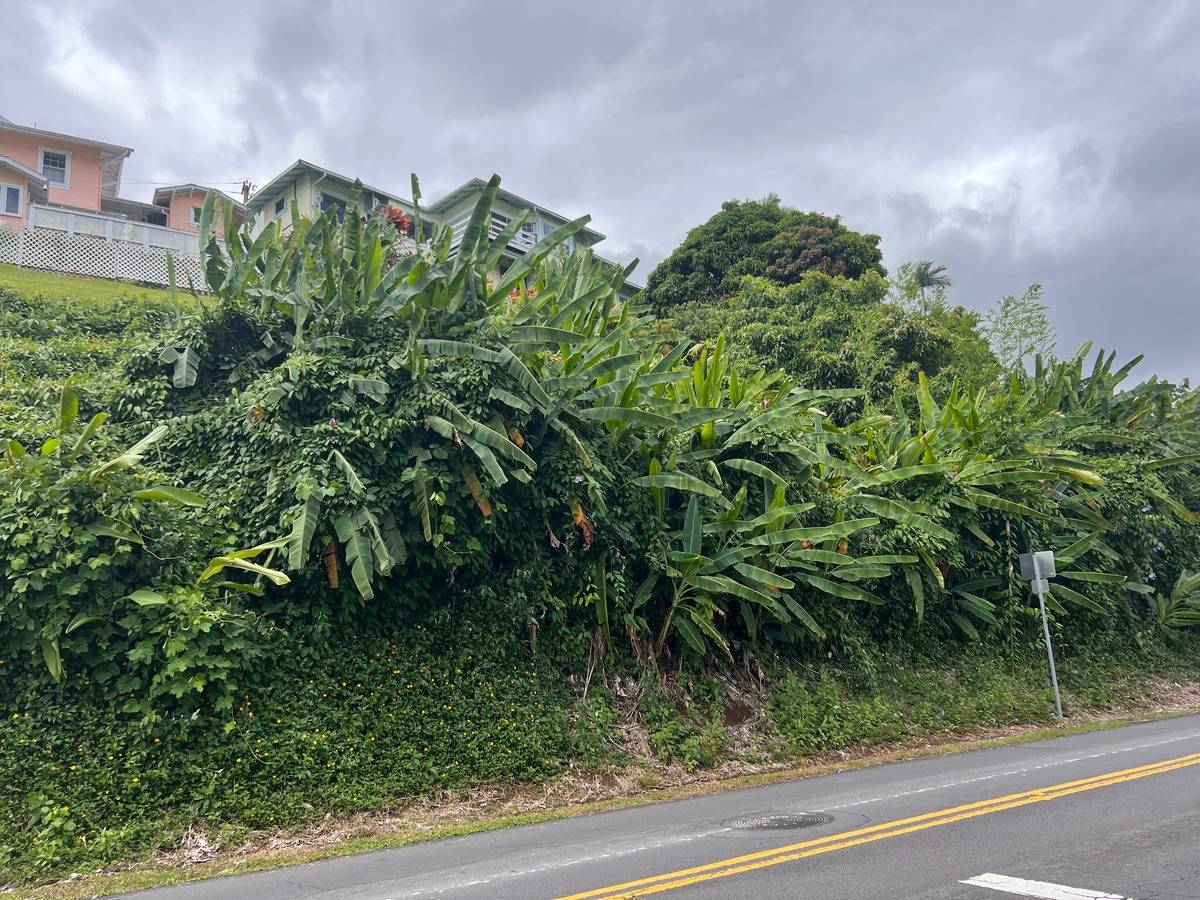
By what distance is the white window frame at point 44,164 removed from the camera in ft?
120

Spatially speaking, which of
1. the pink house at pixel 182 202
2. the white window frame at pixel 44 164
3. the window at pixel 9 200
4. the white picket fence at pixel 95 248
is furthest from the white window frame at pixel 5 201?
the white picket fence at pixel 95 248

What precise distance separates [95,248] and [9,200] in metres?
11.5

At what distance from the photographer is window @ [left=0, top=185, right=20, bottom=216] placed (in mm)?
33156

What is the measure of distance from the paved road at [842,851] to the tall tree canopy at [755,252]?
27021 mm

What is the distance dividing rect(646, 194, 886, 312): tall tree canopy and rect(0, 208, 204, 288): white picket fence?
65.4ft

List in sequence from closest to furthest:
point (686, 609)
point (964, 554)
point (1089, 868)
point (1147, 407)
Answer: point (1089, 868)
point (686, 609)
point (964, 554)
point (1147, 407)

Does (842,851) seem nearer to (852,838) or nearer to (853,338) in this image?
(852,838)

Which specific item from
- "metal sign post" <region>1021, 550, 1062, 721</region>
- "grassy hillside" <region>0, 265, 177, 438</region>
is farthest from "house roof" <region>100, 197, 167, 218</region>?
"metal sign post" <region>1021, 550, 1062, 721</region>

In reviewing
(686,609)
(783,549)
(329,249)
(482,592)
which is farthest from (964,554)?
(329,249)

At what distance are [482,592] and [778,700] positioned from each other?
4.81 metres

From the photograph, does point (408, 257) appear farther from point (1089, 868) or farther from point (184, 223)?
point (184, 223)

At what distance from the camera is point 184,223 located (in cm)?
4062

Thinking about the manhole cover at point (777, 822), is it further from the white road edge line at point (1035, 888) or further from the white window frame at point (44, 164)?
the white window frame at point (44, 164)

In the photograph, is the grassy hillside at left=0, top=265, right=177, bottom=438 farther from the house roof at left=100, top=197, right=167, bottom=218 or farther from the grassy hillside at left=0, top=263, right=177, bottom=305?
the house roof at left=100, top=197, right=167, bottom=218
